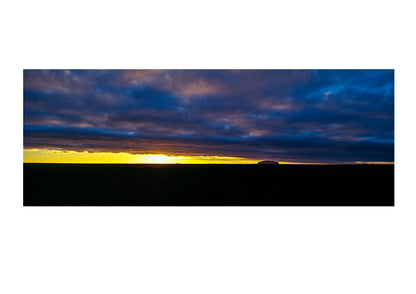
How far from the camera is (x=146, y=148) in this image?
7.38 metres

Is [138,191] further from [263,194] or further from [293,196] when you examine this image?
[293,196]

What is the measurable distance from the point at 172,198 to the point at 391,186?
5.48 metres

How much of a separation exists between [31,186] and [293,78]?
7.24 metres

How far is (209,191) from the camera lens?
7113 millimetres

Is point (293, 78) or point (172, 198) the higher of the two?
point (293, 78)

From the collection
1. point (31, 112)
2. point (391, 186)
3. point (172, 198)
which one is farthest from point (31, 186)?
point (391, 186)

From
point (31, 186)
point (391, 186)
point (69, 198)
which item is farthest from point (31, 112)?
point (391, 186)

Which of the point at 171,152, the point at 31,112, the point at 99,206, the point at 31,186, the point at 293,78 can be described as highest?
the point at 293,78

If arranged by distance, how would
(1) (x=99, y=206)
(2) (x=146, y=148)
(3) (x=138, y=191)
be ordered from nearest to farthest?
(1) (x=99, y=206), (3) (x=138, y=191), (2) (x=146, y=148)

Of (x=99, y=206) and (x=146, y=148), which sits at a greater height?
(x=146, y=148)

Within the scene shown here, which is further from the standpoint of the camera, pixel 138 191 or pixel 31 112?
pixel 138 191

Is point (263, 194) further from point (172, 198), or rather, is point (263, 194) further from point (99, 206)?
point (99, 206)

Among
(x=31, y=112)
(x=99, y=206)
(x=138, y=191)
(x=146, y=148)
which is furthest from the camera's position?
(x=146, y=148)

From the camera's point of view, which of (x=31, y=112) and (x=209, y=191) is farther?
(x=209, y=191)
